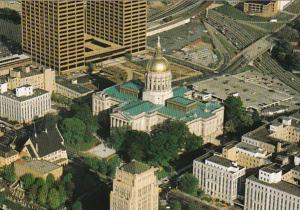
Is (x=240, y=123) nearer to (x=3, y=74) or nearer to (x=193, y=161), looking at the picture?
(x=193, y=161)

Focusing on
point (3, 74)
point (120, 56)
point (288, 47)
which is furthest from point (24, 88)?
point (288, 47)

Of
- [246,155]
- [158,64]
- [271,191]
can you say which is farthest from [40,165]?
[271,191]

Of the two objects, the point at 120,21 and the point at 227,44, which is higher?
the point at 120,21

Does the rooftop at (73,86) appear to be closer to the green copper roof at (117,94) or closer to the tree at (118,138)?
the green copper roof at (117,94)

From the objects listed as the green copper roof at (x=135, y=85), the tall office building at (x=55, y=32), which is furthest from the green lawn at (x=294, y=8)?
the green copper roof at (x=135, y=85)

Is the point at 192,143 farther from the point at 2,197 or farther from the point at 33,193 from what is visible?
the point at 2,197

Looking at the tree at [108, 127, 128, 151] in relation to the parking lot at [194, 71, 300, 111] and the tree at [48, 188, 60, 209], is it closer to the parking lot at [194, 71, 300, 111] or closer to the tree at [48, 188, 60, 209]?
the tree at [48, 188, 60, 209]
